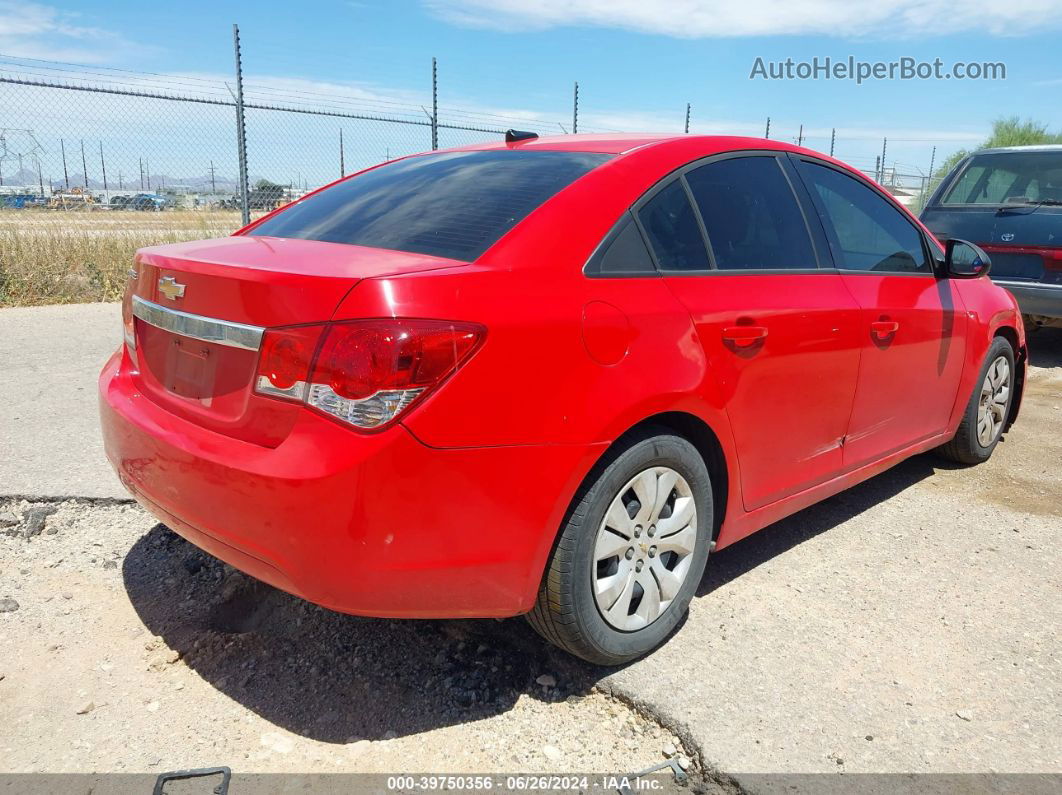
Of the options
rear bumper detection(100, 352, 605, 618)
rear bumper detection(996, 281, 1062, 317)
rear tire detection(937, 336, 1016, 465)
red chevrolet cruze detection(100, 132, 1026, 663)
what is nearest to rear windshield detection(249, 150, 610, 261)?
red chevrolet cruze detection(100, 132, 1026, 663)

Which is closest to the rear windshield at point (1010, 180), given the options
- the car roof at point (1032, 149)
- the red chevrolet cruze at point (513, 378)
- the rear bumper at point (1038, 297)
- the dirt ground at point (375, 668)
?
the car roof at point (1032, 149)

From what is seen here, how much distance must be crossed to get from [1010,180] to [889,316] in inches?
198

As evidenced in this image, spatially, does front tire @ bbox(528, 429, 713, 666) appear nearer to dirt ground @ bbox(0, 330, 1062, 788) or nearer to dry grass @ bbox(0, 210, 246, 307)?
dirt ground @ bbox(0, 330, 1062, 788)

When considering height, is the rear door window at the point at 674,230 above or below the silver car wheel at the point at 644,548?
above

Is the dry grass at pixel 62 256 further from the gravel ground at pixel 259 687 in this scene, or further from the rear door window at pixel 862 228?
the rear door window at pixel 862 228

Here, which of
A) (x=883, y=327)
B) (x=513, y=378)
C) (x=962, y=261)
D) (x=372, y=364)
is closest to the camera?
(x=372, y=364)

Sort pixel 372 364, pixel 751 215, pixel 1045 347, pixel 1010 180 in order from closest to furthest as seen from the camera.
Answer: pixel 372 364 < pixel 751 215 < pixel 1010 180 < pixel 1045 347

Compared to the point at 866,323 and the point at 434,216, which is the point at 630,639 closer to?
the point at 434,216

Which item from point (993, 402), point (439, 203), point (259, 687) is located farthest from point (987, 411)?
point (259, 687)

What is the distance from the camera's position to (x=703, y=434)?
8.75 ft

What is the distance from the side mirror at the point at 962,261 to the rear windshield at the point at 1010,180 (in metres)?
3.75

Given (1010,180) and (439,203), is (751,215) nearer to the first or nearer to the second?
(439,203)

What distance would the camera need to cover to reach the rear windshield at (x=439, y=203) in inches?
93.0

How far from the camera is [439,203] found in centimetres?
260
